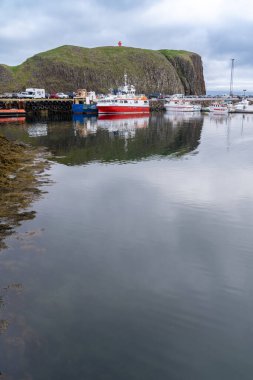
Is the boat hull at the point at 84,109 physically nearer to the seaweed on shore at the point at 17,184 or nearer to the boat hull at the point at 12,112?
the boat hull at the point at 12,112

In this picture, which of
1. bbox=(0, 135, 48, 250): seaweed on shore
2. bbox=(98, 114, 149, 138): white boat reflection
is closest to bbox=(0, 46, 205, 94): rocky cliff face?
bbox=(98, 114, 149, 138): white boat reflection

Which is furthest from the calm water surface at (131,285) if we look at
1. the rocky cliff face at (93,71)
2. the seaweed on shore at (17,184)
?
the rocky cliff face at (93,71)

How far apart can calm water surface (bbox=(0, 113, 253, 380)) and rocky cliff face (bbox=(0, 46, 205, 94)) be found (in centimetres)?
12576

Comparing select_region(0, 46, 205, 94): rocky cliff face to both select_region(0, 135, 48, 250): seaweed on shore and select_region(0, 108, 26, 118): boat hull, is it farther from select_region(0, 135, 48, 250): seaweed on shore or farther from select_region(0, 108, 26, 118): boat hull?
select_region(0, 135, 48, 250): seaweed on shore

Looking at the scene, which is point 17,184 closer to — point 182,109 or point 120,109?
point 120,109

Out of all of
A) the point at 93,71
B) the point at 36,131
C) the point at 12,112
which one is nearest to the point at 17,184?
the point at 36,131

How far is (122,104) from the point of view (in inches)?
3969

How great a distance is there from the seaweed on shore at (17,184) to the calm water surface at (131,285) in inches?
23.4

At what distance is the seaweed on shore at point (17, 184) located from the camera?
636 inches

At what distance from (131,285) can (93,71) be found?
151987 millimetres

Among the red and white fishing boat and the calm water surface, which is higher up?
the red and white fishing boat

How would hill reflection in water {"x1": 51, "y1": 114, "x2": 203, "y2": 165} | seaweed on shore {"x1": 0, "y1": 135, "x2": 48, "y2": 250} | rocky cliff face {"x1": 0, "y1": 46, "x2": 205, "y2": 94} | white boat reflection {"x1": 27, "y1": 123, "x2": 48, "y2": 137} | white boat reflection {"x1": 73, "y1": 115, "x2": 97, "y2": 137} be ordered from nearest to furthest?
seaweed on shore {"x1": 0, "y1": 135, "x2": 48, "y2": 250} → hill reflection in water {"x1": 51, "y1": 114, "x2": 203, "y2": 165} → white boat reflection {"x1": 27, "y1": 123, "x2": 48, "y2": 137} → white boat reflection {"x1": 73, "y1": 115, "x2": 97, "y2": 137} → rocky cliff face {"x1": 0, "y1": 46, "x2": 205, "y2": 94}

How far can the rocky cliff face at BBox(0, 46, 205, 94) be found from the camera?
140125 mm

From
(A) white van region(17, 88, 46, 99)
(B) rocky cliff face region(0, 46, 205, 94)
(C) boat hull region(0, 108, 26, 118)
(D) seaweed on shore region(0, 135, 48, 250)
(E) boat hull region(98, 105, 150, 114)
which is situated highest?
(B) rocky cliff face region(0, 46, 205, 94)
